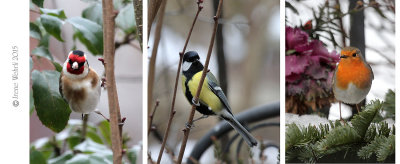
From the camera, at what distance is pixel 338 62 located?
3.21 ft

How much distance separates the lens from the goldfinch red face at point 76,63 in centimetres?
93

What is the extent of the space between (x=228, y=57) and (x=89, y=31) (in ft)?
0.97

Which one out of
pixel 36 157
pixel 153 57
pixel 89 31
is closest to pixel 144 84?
pixel 153 57

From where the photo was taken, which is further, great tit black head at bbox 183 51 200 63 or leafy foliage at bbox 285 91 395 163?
great tit black head at bbox 183 51 200 63

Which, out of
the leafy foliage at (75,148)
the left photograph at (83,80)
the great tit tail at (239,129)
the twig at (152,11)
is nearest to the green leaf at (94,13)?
the left photograph at (83,80)

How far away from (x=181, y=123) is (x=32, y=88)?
1.03ft

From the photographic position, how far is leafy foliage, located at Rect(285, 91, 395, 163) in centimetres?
86

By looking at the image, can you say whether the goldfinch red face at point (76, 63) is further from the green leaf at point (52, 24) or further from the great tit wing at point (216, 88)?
the great tit wing at point (216, 88)

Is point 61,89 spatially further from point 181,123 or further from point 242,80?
point 242,80

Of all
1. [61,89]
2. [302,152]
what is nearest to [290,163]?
[302,152]

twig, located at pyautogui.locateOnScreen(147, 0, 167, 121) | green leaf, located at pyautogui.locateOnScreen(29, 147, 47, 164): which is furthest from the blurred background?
green leaf, located at pyautogui.locateOnScreen(29, 147, 47, 164)

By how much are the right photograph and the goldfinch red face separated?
426mm

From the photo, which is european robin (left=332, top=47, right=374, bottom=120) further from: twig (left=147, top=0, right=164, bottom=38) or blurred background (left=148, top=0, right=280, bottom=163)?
twig (left=147, top=0, right=164, bottom=38)

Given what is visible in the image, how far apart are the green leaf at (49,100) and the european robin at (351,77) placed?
1.86 feet
